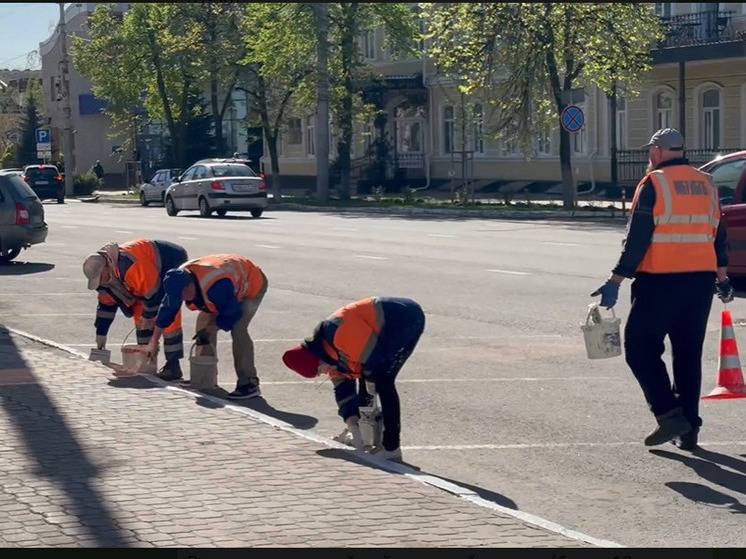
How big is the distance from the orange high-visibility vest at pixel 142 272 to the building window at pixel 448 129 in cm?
A: 4598

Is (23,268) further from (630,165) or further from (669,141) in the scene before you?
(630,165)

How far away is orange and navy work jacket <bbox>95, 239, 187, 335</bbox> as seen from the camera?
10.8m

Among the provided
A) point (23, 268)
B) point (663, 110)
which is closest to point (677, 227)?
point (23, 268)

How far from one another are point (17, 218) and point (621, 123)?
27557mm

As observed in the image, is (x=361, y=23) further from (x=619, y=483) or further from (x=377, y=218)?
(x=619, y=483)

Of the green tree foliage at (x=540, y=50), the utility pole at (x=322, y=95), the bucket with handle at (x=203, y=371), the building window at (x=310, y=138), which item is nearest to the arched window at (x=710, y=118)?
the green tree foliage at (x=540, y=50)

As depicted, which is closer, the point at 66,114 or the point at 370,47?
the point at 370,47

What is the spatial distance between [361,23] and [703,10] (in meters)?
12.6

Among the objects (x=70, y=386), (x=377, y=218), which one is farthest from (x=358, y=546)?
(x=377, y=218)

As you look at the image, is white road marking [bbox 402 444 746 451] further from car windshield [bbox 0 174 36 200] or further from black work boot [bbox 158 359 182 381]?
car windshield [bbox 0 174 36 200]

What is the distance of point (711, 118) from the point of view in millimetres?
43500

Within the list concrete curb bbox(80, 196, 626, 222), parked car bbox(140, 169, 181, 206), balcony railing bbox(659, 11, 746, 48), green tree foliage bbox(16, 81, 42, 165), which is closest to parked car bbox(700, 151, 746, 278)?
concrete curb bbox(80, 196, 626, 222)

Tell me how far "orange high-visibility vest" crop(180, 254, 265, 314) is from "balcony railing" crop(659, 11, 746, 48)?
32.5 meters

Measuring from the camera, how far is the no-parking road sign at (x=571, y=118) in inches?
1415
